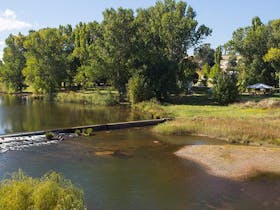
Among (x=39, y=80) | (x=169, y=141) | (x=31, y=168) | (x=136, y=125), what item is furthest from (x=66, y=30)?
(x=31, y=168)

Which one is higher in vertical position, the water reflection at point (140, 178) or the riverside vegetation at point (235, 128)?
the riverside vegetation at point (235, 128)

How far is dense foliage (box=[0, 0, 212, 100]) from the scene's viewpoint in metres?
60.8

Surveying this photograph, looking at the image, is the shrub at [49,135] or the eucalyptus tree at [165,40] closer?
the shrub at [49,135]

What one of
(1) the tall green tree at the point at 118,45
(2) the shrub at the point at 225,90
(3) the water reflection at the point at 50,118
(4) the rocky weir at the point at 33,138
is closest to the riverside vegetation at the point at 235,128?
(4) the rocky weir at the point at 33,138

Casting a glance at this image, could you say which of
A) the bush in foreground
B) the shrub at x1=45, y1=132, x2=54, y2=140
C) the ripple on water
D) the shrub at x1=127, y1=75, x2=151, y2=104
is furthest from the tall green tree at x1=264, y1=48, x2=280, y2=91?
the bush in foreground

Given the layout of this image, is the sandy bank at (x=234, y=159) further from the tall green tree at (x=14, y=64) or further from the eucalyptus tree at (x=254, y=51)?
the tall green tree at (x=14, y=64)

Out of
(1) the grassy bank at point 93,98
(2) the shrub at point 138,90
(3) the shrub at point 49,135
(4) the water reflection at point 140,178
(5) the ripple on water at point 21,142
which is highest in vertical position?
(2) the shrub at point 138,90

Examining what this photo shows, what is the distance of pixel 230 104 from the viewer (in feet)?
167

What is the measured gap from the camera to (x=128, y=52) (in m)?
62.4

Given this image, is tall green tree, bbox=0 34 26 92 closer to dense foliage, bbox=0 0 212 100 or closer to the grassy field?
dense foliage, bbox=0 0 212 100

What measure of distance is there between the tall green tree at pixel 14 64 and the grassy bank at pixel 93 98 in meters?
25.2

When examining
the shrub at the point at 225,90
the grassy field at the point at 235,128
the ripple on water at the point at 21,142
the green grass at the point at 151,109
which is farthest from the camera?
the shrub at the point at 225,90

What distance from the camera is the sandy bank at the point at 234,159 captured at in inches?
834

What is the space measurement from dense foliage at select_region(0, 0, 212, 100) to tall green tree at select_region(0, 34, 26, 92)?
41.1ft
